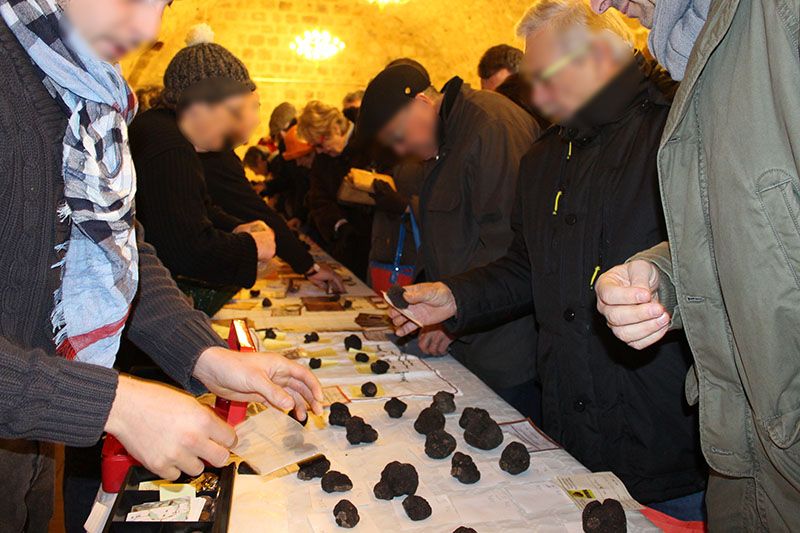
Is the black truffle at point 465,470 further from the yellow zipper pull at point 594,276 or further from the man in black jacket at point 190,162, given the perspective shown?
the man in black jacket at point 190,162

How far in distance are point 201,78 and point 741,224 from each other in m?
2.25

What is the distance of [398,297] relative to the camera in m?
2.31

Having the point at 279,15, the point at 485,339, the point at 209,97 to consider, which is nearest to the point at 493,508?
the point at 485,339

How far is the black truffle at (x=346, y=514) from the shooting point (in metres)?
1.40

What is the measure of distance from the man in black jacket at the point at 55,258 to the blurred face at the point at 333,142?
12.6 feet

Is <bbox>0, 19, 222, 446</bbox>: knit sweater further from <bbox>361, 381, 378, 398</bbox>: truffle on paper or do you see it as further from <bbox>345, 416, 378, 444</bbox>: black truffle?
<bbox>361, 381, 378, 398</bbox>: truffle on paper

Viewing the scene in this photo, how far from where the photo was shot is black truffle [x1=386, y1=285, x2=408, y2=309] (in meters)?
2.30

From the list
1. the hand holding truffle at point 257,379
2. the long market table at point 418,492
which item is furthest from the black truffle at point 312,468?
the hand holding truffle at point 257,379

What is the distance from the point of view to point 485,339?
2.79 m

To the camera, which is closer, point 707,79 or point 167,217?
point 707,79

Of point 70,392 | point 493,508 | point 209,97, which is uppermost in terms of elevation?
point 209,97

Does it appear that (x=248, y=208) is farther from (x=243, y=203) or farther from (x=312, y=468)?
(x=312, y=468)

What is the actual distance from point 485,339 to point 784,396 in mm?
1748

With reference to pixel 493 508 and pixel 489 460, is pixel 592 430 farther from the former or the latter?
pixel 493 508
